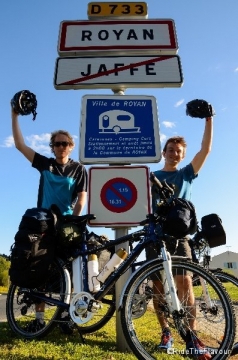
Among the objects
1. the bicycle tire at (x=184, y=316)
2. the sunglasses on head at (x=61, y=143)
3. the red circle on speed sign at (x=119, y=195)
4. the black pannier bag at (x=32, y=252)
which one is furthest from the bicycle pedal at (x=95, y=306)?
the sunglasses on head at (x=61, y=143)

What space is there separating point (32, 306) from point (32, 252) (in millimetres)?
924

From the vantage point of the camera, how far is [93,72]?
12.4 feet

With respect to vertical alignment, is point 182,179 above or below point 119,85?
below

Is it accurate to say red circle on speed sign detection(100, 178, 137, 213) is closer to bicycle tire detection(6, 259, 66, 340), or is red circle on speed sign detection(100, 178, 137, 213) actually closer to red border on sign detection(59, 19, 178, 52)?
bicycle tire detection(6, 259, 66, 340)

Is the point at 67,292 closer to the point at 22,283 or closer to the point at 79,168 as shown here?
the point at 22,283

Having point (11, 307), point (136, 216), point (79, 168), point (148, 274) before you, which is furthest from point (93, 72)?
point (11, 307)

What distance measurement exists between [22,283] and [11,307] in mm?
952

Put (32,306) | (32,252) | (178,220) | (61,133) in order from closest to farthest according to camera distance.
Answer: (178,220) → (32,252) → (32,306) → (61,133)

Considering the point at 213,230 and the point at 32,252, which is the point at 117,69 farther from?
the point at 32,252

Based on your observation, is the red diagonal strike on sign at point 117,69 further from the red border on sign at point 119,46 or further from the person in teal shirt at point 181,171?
the person in teal shirt at point 181,171

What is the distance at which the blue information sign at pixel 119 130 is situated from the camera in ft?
11.1

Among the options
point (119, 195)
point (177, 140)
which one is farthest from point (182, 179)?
point (119, 195)

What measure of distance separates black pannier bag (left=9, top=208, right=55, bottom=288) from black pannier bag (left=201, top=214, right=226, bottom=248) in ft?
5.04

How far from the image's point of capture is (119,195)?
10.8ft
